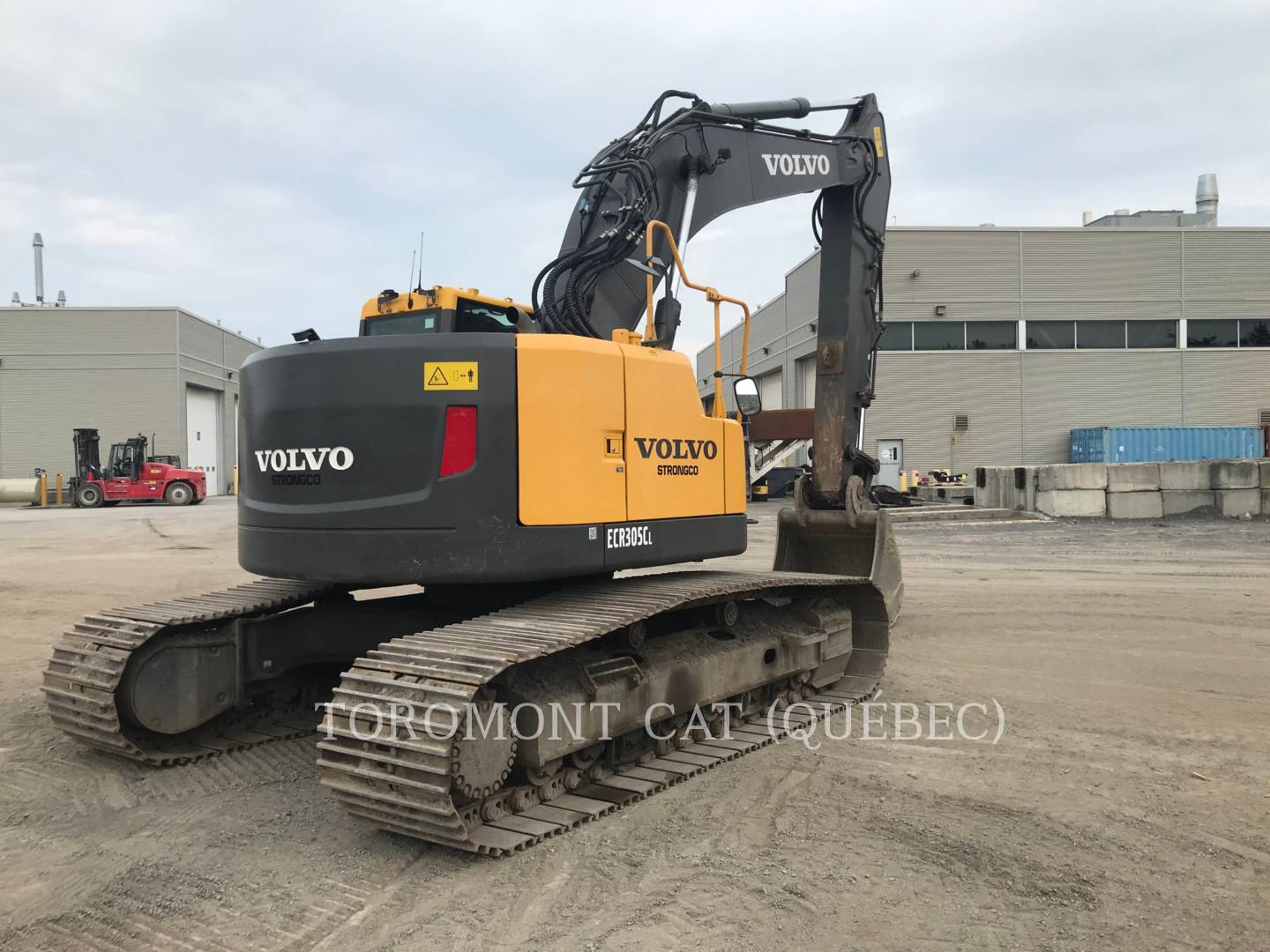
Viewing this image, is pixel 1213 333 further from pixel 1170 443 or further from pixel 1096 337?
pixel 1170 443

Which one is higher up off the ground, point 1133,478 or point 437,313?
point 437,313

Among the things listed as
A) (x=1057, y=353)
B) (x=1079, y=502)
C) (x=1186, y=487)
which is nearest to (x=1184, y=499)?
(x=1186, y=487)

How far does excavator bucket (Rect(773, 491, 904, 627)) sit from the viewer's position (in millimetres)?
8109

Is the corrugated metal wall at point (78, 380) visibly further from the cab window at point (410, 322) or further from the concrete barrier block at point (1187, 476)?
the cab window at point (410, 322)

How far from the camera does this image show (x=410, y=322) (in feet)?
18.3

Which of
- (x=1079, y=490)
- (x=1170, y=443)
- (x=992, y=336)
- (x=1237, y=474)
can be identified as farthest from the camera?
(x=992, y=336)

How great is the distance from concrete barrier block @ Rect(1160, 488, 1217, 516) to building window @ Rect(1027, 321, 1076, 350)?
17306mm

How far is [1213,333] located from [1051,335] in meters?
6.55

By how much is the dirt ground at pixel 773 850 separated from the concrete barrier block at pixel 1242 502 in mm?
15063

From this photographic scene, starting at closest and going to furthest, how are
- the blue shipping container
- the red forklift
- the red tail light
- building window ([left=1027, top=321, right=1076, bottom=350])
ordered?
the red tail light, the blue shipping container, the red forklift, building window ([left=1027, top=321, right=1076, bottom=350])

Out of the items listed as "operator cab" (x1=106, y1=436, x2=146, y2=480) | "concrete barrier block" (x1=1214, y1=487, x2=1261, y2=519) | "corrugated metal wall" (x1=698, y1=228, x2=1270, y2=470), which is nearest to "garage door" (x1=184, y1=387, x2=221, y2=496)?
"operator cab" (x1=106, y1=436, x2=146, y2=480)

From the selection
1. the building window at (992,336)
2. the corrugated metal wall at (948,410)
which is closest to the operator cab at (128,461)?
the corrugated metal wall at (948,410)

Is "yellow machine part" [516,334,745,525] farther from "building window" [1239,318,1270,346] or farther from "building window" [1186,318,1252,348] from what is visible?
"building window" [1239,318,1270,346]

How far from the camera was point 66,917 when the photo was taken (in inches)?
139
